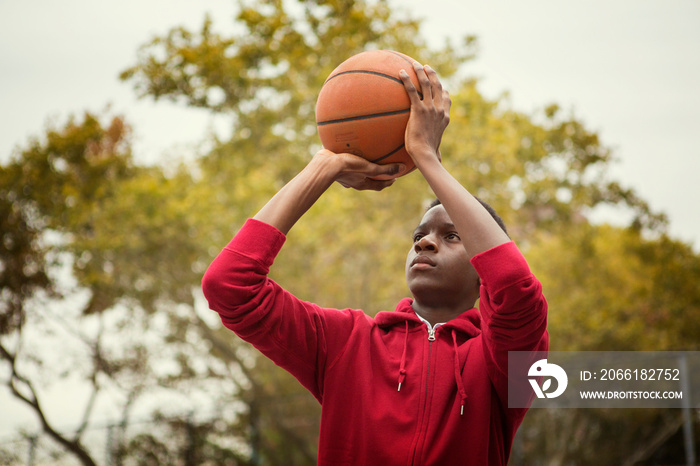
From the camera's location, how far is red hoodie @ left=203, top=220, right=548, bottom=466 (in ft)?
6.73

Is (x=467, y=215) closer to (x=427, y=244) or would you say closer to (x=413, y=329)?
(x=427, y=244)

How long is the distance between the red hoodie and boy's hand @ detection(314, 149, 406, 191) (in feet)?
1.13

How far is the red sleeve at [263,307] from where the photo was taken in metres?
2.09

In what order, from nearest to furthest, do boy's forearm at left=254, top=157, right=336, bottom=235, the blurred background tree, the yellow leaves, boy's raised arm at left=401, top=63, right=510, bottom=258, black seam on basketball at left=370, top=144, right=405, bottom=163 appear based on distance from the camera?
boy's raised arm at left=401, top=63, right=510, bottom=258 < boy's forearm at left=254, top=157, right=336, bottom=235 < black seam on basketball at left=370, top=144, right=405, bottom=163 < the blurred background tree < the yellow leaves

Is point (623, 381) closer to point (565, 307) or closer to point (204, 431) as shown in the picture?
point (565, 307)

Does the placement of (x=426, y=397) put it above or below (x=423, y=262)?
below

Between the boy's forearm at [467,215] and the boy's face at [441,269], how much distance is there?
14.3 inches

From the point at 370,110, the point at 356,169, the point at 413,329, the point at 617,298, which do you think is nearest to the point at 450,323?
the point at 413,329

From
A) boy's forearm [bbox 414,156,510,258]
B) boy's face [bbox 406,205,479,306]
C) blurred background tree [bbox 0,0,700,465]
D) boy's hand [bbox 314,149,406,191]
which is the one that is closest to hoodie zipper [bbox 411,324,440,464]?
boy's face [bbox 406,205,479,306]

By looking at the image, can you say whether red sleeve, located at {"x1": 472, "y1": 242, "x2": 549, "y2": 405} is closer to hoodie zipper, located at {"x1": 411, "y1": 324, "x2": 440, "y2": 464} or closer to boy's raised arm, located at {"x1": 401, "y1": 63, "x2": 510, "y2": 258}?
boy's raised arm, located at {"x1": 401, "y1": 63, "x2": 510, "y2": 258}

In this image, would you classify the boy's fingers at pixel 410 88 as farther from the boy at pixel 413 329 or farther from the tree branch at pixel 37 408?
the tree branch at pixel 37 408

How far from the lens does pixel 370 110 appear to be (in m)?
2.42

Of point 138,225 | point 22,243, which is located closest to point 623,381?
point 138,225

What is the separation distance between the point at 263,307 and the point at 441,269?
703 millimetres
